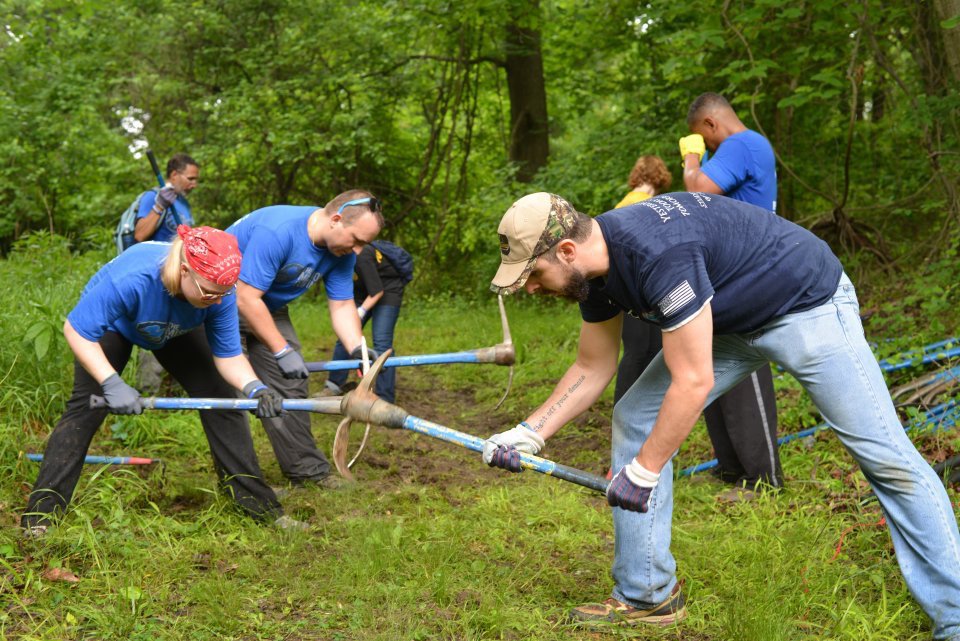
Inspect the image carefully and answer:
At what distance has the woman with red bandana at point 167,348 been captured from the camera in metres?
3.56

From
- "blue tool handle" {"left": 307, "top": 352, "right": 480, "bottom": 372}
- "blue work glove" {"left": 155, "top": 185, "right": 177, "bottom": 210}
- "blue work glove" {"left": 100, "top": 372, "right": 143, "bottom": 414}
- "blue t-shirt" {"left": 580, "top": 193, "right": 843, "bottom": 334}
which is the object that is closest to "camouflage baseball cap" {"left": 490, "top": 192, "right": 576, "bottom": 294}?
"blue t-shirt" {"left": 580, "top": 193, "right": 843, "bottom": 334}

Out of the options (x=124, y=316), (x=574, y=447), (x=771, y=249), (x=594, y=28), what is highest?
(x=594, y=28)

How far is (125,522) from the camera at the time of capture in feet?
12.7

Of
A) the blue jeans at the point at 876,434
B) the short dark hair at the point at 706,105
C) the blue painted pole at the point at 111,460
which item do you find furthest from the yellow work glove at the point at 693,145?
the blue painted pole at the point at 111,460

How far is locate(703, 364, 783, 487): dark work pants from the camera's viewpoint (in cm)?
427

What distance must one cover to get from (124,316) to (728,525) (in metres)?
2.85

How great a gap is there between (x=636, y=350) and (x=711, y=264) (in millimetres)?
2005

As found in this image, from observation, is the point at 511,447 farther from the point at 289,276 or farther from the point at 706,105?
the point at 706,105

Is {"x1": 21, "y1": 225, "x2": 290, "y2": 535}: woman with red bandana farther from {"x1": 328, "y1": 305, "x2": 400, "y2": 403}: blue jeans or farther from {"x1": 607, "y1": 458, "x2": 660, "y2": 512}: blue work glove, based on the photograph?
{"x1": 328, "y1": 305, "x2": 400, "y2": 403}: blue jeans

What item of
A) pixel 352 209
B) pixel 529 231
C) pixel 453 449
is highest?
pixel 529 231

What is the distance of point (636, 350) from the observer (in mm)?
4660

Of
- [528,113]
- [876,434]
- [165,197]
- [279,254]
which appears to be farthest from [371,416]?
[528,113]

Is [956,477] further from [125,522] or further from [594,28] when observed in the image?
[594,28]

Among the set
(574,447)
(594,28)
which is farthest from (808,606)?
(594,28)
